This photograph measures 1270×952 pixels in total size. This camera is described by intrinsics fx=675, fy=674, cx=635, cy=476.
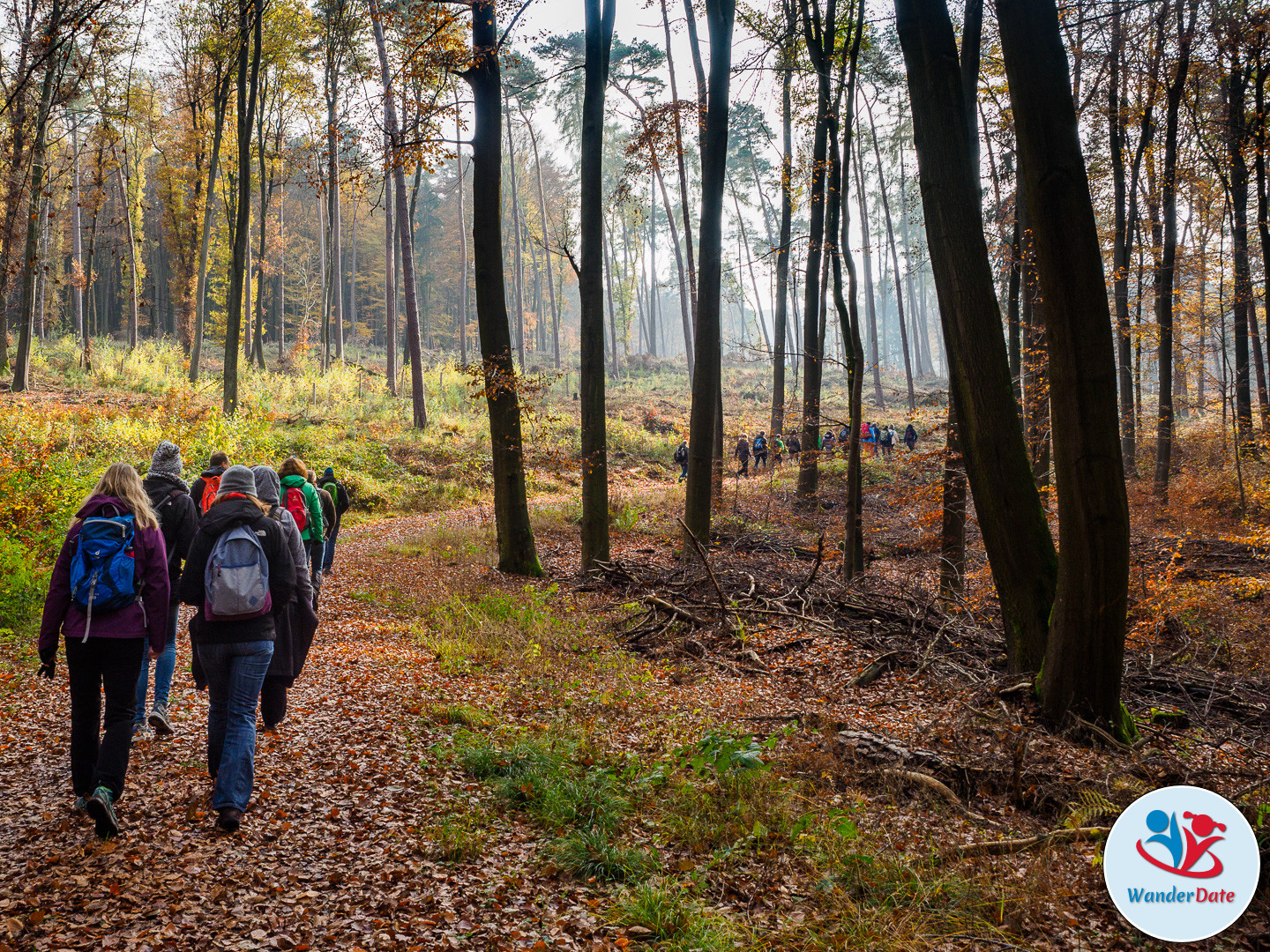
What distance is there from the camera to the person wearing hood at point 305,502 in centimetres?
741

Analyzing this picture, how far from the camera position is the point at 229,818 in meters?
3.71

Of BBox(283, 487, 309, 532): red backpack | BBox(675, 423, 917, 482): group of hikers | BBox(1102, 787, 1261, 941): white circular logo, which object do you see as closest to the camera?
BBox(1102, 787, 1261, 941): white circular logo

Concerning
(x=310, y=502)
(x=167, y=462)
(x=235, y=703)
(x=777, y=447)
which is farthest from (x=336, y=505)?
(x=777, y=447)

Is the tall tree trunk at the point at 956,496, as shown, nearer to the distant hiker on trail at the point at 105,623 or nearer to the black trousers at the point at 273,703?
the black trousers at the point at 273,703


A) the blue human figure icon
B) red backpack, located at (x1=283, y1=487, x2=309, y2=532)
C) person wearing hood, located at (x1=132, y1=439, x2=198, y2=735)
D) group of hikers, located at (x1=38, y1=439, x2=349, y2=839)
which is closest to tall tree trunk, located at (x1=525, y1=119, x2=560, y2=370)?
red backpack, located at (x1=283, y1=487, x2=309, y2=532)

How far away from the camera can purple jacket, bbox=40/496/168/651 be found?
3.60m

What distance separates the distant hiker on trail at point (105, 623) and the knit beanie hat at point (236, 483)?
0.43m

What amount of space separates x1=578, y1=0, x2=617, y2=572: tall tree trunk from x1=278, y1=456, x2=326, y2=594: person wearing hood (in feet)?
13.4

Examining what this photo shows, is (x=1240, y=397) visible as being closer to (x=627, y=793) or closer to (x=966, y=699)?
(x=966, y=699)

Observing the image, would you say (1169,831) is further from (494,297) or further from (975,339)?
(494,297)

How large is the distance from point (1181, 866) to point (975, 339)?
3.51 m

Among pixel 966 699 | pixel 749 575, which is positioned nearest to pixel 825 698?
pixel 966 699

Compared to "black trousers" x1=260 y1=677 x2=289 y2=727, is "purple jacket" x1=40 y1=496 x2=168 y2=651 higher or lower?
higher

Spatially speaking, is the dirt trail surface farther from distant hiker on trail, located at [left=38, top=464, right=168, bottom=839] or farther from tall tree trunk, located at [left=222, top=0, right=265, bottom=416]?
tall tree trunk, located at [left=222, top=0, right=265, bottom=416]
